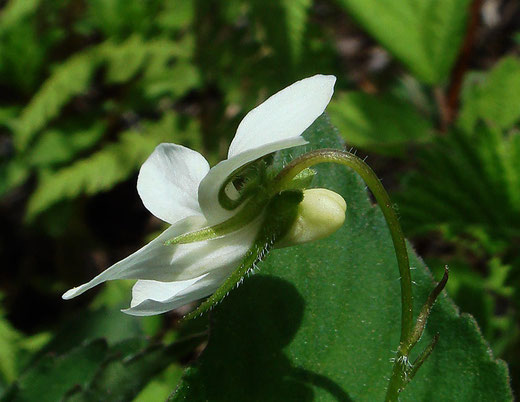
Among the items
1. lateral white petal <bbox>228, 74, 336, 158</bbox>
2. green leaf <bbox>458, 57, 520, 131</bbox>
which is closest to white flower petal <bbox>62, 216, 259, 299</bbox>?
lateral white petal <bbox>228, 74, 336, 158</bbox>

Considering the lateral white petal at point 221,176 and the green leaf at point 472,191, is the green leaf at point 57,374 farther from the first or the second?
the green leaf at point 472,191

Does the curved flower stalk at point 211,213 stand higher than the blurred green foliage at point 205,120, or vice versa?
the curved flower stalk at point 211,213

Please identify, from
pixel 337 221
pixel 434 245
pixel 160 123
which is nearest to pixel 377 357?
pixel 337 221

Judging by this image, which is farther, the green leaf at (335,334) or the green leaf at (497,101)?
the green leaf at (497,101)

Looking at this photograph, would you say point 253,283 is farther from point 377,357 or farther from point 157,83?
point 157,83

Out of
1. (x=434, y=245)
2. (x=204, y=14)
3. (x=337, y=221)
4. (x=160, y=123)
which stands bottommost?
(x=434, y=245)

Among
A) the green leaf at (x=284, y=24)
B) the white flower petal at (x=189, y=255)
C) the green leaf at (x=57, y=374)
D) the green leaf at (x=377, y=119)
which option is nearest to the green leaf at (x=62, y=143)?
the green leaf at (x=284, y=24)

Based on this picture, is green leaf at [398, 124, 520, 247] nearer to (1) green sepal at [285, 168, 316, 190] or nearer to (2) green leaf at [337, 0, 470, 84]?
(2) green leaf at [337, 0, 470, 84]

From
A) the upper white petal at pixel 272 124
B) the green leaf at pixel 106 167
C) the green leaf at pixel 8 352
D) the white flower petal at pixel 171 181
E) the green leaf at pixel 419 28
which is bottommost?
the green leaf at pixel 8 352
